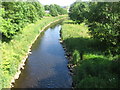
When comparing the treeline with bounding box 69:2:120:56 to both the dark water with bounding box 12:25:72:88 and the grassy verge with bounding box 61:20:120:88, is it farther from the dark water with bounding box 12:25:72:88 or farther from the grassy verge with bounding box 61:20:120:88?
the dark water with bounding box 12:25:72:88

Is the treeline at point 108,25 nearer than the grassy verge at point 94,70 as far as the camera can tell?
No

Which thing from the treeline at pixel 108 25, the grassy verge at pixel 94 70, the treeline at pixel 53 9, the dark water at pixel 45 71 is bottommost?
the dark water at pixel 45 71

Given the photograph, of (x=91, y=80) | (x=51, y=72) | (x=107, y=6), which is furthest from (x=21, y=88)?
(x=107, y=6)

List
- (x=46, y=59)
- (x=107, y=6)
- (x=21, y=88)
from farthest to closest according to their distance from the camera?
(x=46, y=59), (x=107, y=6), (x=21, y=88)

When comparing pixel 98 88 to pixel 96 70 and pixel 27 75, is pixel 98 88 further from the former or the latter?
pixel 27 75

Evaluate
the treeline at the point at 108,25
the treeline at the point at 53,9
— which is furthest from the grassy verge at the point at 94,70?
the treeline at the point at 53,9

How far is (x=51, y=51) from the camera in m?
29.6

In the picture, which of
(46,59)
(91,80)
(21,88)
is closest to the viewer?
(91,80)

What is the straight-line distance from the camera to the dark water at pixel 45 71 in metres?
17.5

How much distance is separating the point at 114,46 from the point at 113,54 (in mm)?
1329

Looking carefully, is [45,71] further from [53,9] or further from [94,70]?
[53,9]

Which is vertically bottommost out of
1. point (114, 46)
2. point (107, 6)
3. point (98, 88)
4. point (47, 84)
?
point (47, 84)

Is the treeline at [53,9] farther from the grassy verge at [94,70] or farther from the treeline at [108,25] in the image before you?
the grassy verge at [94,70]

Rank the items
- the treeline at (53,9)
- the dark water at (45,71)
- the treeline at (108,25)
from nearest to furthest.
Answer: the dark water at (45,71) → the treeline at (108,25) → the treeline at (53,9)
